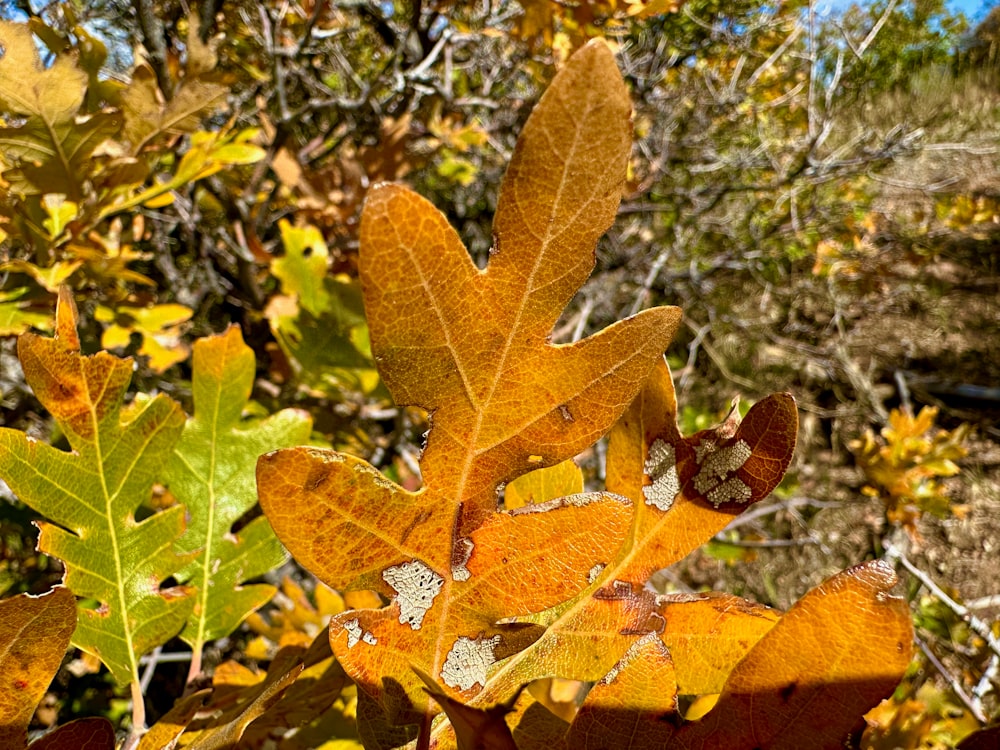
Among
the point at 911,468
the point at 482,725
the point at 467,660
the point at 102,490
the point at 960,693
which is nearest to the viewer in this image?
the point at 482,725

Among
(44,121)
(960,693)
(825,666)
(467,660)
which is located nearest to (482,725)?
(467,660)

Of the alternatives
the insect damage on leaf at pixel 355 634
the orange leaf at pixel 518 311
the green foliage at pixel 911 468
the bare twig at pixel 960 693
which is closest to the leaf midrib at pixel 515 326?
the orange leaf at pixel 518 311

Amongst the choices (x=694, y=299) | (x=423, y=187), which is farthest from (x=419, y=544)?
(x=694, y=299)

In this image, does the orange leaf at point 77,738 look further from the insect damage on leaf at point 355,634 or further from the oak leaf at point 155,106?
the oak leaf at point 155,106

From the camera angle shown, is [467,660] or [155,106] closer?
[467,660]

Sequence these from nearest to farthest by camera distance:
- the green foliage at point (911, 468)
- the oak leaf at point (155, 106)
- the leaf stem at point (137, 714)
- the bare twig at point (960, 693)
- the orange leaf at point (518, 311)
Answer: the orange leaf at point (518, 311) < the leaf stem at point (137, 714) < the oak leaf at point (155, 106) < the bare twig at point (960, 693) < the green foliage at point (911, 468)

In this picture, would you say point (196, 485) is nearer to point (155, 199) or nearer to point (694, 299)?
point (155, 199)

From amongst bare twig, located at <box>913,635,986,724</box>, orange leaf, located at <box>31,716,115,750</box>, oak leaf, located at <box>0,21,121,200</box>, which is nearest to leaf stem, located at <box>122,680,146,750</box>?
orange leaf, located at <box>31,716,115,750</box>

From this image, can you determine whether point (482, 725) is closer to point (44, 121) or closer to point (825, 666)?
point (825, 666)
